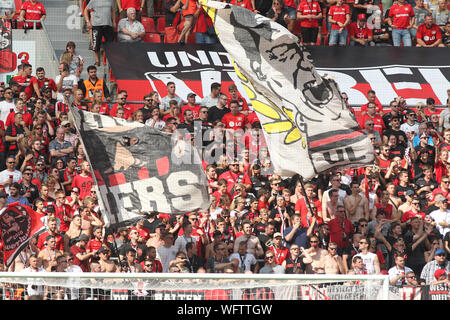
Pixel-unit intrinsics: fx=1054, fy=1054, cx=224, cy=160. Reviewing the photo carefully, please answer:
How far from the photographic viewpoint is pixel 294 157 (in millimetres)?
14203

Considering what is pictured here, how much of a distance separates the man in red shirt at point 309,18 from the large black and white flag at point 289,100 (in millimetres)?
4456

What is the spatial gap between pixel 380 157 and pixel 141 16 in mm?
5358

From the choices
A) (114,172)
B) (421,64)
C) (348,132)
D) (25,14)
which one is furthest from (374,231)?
(25,14)

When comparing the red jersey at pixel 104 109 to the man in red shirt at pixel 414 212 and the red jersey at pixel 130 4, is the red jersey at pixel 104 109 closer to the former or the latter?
the red jersey at pixel 130 4

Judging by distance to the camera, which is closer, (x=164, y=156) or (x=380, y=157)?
(x=164, y=156)

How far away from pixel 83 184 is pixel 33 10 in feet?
16.4

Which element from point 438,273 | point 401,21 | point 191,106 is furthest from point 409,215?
point 401,21

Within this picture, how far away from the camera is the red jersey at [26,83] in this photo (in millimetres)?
16844

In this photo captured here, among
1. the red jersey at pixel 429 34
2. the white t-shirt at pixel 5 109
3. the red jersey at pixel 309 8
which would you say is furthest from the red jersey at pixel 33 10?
the red jersey at pixel 429 34

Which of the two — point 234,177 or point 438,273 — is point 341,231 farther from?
point 234,177

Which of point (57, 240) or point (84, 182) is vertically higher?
point (84, 182)

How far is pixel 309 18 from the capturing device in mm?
18922

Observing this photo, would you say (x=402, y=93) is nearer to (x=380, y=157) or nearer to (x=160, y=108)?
(x=380, y=157)

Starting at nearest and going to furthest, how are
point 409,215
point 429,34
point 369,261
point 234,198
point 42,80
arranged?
point 369,261 < point 234,198 < point 409,215 < point 42,80 < point 429,34
